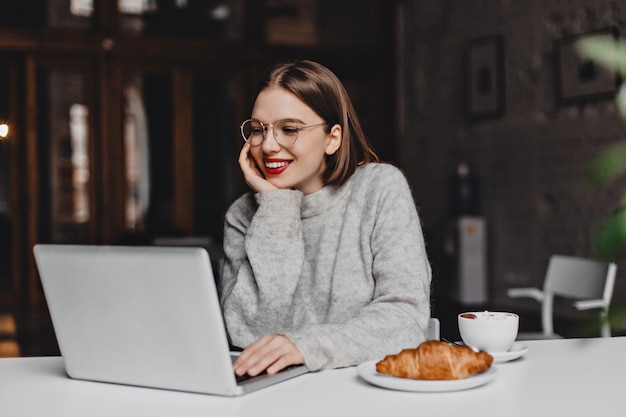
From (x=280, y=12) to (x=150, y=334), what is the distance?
21.6 ft

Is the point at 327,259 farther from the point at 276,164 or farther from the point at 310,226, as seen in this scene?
the point at 276,164

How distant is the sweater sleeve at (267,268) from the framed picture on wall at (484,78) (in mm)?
5080

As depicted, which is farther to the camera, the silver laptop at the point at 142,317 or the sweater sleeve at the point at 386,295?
the sweater sleeve at the point at 386,295

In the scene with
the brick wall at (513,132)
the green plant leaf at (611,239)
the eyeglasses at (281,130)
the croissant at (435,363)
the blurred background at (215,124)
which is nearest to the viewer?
the green plant leaf at (611,239)

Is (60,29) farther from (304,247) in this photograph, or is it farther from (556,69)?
(304,247)

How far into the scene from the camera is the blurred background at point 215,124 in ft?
20.2

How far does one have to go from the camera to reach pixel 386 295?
58.7 inches

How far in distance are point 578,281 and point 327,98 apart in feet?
5.65

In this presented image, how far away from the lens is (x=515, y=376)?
1178 millimetres

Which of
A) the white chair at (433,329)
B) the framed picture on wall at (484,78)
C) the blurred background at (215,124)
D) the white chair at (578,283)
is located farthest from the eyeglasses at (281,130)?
the framed picture on wall at (484,78)

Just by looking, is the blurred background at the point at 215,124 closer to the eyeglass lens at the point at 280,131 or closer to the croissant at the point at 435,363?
the eyeglass lens at the point at 280,131

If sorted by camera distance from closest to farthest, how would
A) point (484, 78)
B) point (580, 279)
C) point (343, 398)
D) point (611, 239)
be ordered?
point (611, 239)
point (343, 398)
point (580, 279)
point (484, 78)

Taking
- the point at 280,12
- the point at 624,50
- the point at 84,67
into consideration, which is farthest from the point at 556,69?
the point at 624,50

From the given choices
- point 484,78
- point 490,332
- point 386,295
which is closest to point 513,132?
point 484,78
